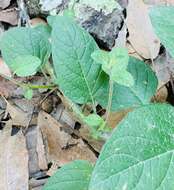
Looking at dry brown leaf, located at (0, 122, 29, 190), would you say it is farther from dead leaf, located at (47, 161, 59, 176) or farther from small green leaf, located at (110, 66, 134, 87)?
small green leaf, located at (110, 66, 134, 87)

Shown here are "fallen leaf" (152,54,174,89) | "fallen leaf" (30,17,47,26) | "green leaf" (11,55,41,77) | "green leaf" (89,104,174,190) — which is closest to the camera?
"green leaf" (89,104,174,190)

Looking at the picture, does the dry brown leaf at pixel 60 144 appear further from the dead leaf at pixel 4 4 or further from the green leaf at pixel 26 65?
the dead leaf at pixel 4 4

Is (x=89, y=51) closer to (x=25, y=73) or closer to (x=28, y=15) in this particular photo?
(x=25, y=73)

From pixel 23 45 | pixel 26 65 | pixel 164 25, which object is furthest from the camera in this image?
pixel 23 45

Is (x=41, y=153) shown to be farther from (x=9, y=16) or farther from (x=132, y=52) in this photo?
(x=9, y=16)

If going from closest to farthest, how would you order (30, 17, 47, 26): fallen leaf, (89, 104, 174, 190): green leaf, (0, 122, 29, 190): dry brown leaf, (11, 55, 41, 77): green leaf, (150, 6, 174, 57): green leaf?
Answer: 1. (89, 104, 174, 190): green leaf
2. (150, 6, 174, 57): green leaf
3. (11, 55, 41, 77): green leaf
4. (0, 122, 29, 190): dry brown leaf
5. (30, 17, 47, 26): fallen leaf

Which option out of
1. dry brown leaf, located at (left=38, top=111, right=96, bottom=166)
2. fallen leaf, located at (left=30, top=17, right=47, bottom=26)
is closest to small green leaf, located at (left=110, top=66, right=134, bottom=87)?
dry brown leaf, located at (left=38, top=111, right=96, bottom=166)

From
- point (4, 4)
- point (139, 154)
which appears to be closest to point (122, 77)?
point (139, 154)
